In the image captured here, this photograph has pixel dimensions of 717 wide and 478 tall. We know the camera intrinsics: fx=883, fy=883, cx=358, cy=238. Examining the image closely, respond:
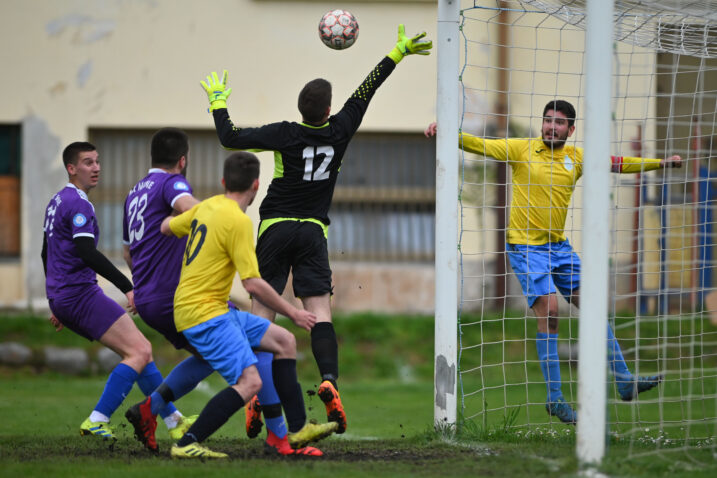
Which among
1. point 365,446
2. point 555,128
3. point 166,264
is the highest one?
point 555,128

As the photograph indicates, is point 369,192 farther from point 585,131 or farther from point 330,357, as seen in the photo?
point 585,131

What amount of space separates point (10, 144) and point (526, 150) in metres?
9.84

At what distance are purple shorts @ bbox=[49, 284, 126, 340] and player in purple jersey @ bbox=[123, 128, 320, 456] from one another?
1.46 feet

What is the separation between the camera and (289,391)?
212 inches

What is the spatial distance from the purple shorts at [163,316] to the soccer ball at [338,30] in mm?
2225

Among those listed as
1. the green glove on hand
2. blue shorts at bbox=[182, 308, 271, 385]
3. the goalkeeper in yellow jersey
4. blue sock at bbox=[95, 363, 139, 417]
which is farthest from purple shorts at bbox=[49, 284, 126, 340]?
the goalkeeper in yellow jersey

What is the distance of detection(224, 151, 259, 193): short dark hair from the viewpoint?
200 inches

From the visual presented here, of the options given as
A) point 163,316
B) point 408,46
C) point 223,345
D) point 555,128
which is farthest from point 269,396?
point 555,128

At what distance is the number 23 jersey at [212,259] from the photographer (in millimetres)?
4965

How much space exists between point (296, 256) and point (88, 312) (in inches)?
58.3

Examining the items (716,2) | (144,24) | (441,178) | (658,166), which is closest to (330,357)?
(441,178)

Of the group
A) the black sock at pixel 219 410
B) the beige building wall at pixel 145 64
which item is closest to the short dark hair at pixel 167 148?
the black sock at pixel 219 410

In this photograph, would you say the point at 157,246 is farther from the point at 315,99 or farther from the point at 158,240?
the point at 315,99

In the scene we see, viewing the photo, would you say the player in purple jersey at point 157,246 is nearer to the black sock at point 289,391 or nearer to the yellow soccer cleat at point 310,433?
the black sock at point 289,391
